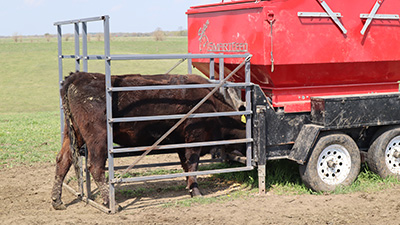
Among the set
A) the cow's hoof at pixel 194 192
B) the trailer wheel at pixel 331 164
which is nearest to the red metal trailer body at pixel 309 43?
the trailer wheel at pixel 331 164

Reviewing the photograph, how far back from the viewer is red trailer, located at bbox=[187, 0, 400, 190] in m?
6.91

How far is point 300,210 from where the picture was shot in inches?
242

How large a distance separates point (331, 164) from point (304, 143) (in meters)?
0.56

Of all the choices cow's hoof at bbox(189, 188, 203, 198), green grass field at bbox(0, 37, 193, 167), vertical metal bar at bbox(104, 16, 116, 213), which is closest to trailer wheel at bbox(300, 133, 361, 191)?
cow's hoof at bbox(189, 188, 203, 198)

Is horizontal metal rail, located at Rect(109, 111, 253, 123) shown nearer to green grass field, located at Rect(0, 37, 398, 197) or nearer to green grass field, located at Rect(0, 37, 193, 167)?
green grass field, located at Rect(0, 37, 398, 197)

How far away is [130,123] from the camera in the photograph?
6602 millimetres

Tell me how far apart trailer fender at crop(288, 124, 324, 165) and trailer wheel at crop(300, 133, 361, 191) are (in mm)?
151

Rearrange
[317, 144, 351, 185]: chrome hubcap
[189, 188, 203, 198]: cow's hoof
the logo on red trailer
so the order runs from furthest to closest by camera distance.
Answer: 1. the logo on red trailer
2. [317, 144, 351, 185]: chrome hubcap
3. [189, 188, 203, 198]: cow's hoof

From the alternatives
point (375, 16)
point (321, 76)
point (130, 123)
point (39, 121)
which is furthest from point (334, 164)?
point (39, 121)

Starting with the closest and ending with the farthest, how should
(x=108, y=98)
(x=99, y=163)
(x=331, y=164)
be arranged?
1. (x=108, y=98)
2. (x=99, y=163)
3. (x=331, y=164)

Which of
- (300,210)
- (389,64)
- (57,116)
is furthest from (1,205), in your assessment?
(57,116)

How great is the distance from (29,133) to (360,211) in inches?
316

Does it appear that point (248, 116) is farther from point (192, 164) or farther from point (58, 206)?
point (58, 206)

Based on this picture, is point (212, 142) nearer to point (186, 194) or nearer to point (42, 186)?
point (186, 194)
